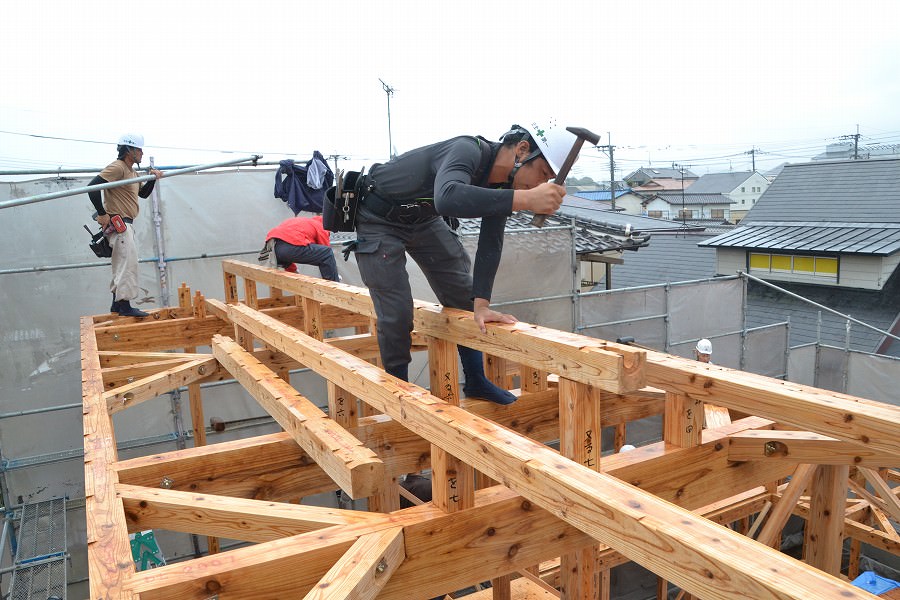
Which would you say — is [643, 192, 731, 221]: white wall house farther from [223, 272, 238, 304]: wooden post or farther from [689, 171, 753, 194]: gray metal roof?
[223, 272, 238, 304]: wooden post

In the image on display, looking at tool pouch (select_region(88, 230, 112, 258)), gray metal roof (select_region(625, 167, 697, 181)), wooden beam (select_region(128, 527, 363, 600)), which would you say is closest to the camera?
wooden beam (select_region(128, 527, 363, 600))

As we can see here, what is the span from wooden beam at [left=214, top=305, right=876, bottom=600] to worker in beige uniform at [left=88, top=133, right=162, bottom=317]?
4462 mm

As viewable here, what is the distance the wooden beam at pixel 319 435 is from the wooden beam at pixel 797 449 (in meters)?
1.61

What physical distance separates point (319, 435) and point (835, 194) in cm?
1829

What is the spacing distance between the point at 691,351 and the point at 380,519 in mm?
11332

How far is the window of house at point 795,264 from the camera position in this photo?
50.0 feet

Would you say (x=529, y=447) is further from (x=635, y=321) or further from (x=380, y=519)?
(x=635, y=321)

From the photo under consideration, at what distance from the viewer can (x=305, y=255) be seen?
6.29 metres

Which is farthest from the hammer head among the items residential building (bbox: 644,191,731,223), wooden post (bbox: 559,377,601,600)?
residential building (bbox: 644,191,731,223)

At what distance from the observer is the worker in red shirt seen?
20.6 ft

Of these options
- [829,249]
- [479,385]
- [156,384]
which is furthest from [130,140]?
[829,249]

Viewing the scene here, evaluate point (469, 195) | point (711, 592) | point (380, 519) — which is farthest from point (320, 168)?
point (711, 592)

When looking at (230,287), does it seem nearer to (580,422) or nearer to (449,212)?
(449,212)

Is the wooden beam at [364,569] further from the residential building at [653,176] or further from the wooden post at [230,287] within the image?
the residential building at [653,176]
